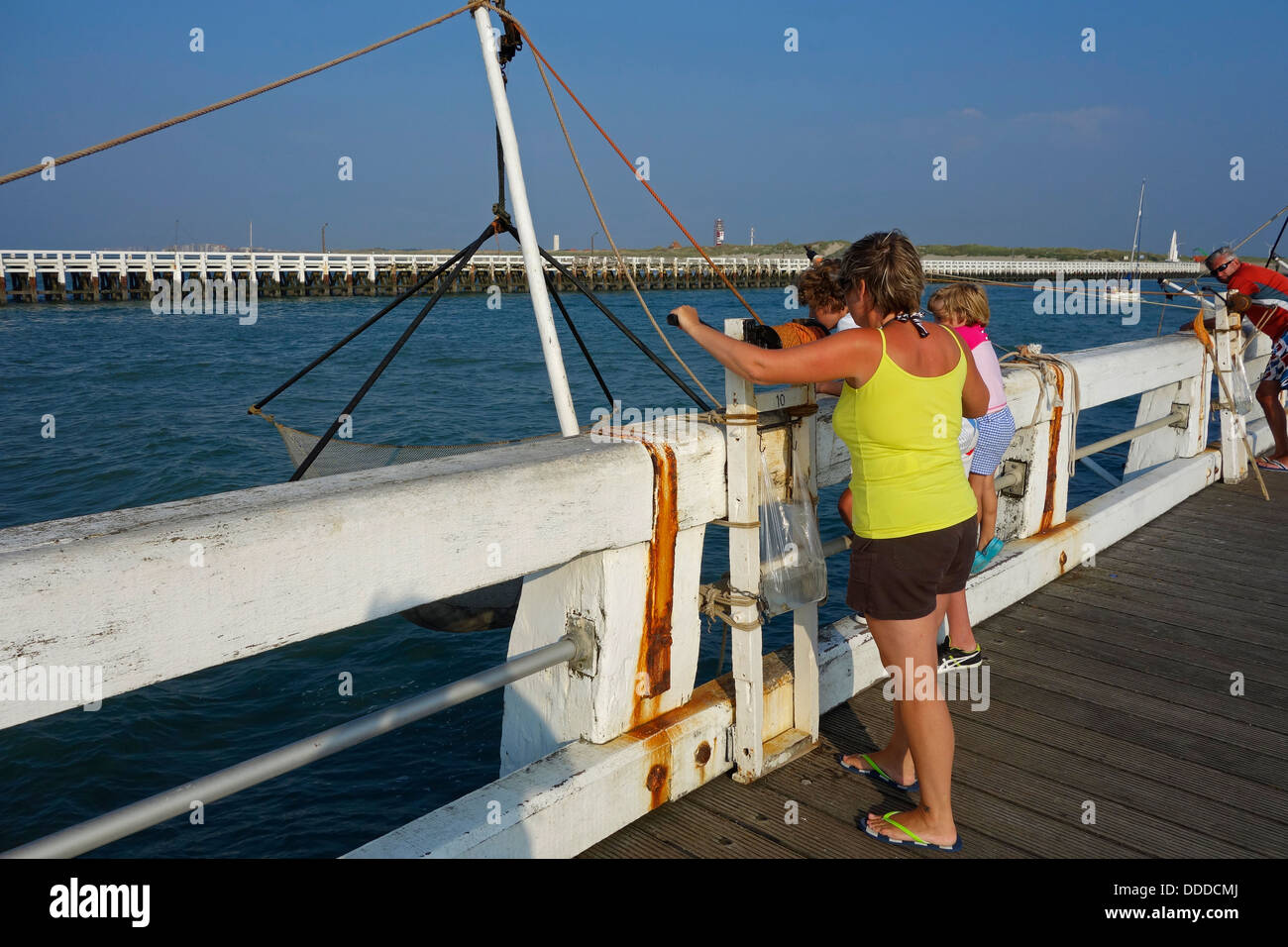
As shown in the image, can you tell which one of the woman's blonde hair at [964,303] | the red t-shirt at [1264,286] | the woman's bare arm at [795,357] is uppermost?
the red t-shirt at [1264,286]

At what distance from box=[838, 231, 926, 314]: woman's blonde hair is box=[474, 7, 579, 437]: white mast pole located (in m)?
1.89

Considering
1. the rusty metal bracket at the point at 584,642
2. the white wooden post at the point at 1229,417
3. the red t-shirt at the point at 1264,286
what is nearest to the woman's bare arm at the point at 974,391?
the rusty metal bracket at the point at 584,642

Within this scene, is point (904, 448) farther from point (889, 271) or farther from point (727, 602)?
point (727, 602)

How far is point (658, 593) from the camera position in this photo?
2.86 meters

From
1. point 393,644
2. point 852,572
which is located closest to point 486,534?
point 852,572

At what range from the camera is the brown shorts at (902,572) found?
2.67 meters

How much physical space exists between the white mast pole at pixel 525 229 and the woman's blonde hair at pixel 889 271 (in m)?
1.89

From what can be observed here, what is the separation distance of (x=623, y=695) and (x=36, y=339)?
3701 cm

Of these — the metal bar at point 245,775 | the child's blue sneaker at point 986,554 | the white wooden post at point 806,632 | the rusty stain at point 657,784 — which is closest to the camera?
the metal bar at point 245,775

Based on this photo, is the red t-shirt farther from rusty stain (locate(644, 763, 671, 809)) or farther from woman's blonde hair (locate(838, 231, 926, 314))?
rusty stain (locate(644, 763, 671, 809))

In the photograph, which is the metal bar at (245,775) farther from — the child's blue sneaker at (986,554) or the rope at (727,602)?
the child's blue sneaker at (986,554)

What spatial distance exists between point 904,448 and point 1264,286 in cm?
631
